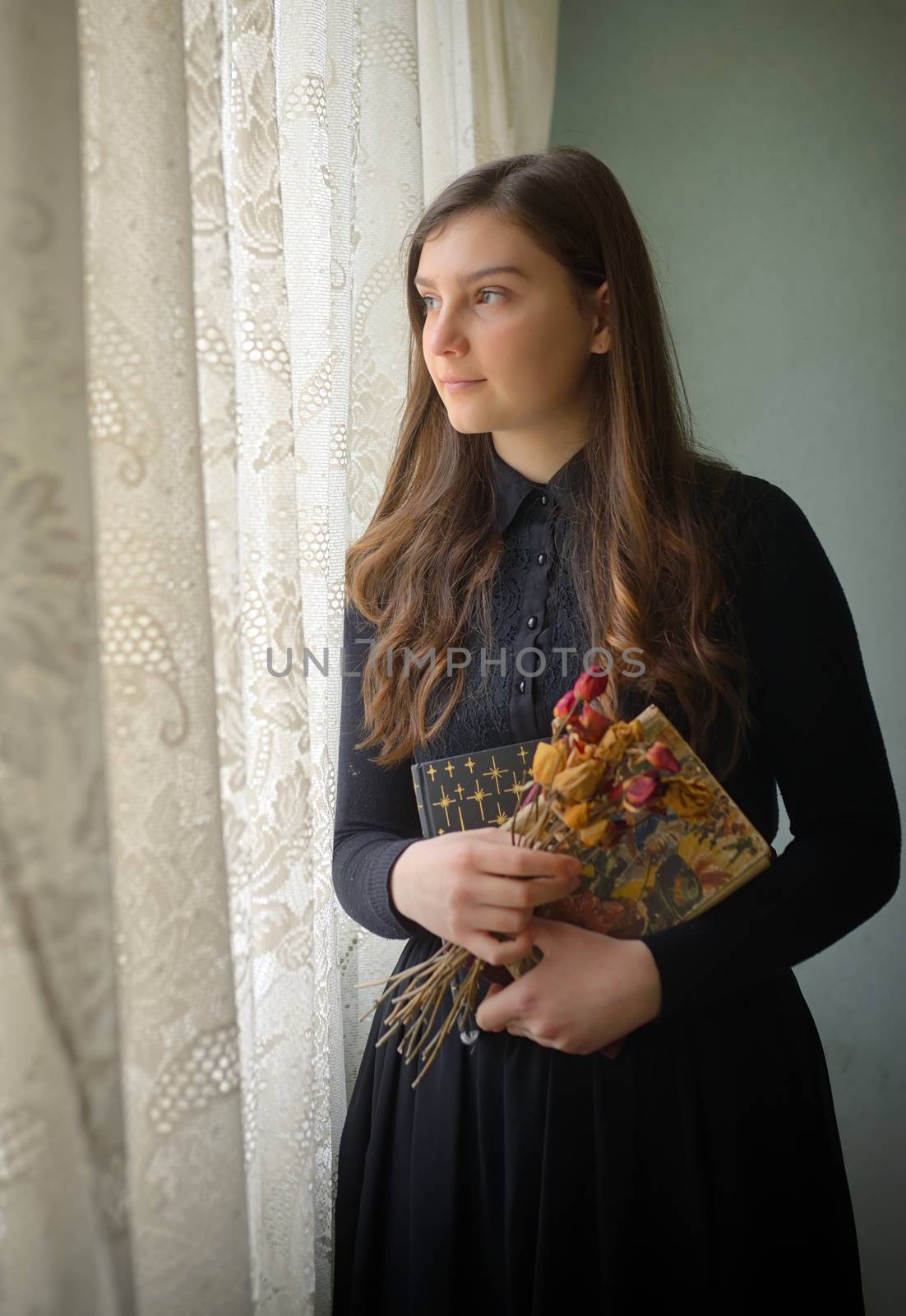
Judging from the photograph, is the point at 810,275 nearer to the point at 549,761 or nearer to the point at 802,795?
the point at 802,795

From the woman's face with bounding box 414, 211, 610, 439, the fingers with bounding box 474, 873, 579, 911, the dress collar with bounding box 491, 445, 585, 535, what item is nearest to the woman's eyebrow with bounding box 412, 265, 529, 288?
the woman's face with bounding box 414, 211, 610, 439

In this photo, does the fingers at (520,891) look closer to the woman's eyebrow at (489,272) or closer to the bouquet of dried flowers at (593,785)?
the bouquet of dried flowers at (593,785)

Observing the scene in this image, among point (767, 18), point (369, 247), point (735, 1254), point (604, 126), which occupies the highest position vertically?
point (767, 18)

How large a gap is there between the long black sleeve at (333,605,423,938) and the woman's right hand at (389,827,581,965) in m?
0.10

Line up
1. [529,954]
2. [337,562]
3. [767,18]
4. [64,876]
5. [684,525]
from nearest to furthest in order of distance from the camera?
[64,876]
[529,954]
[684,525]
[337,562]
[767,18]

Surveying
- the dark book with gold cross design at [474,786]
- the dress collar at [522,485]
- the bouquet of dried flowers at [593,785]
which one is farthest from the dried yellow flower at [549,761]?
the dress collar at [522,485]

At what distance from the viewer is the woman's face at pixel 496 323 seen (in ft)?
3.23

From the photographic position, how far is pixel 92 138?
0.80 m

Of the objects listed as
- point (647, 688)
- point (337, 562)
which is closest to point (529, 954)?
point (647, 688)

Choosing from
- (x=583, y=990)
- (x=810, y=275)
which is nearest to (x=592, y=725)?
(x=583, y=990)

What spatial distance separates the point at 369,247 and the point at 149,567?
0.71 meters

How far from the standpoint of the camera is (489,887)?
856 millimetres

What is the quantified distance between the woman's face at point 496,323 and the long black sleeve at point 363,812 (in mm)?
291

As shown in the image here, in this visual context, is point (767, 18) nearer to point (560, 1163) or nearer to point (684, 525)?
point (684, 525)
